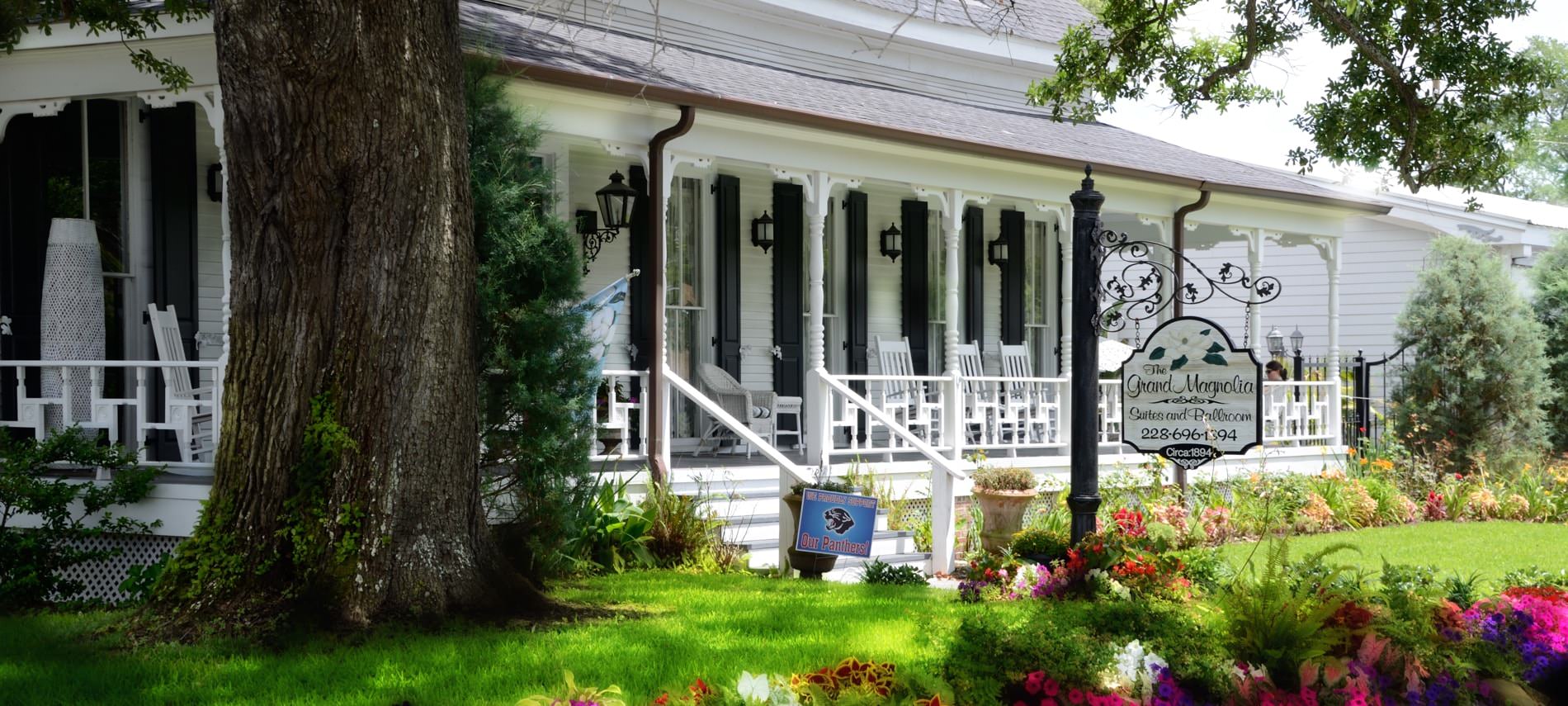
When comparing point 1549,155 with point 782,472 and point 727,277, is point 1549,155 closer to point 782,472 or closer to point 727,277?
point 727,277

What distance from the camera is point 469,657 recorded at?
20.5ft

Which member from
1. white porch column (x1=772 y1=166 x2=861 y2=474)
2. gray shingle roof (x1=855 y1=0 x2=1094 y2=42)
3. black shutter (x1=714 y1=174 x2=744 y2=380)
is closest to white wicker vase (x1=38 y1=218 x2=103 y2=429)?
white porch column (x1=772 y1=166 x2=861 y2=474)

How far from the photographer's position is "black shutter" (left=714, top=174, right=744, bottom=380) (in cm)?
1340

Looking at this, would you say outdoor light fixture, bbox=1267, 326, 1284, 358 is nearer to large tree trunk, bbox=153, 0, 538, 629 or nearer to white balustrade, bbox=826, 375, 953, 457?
white balustrade, bbox=826, 375, 953, 457

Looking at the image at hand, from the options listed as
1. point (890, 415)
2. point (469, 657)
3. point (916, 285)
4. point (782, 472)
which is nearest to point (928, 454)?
point (782, 472)

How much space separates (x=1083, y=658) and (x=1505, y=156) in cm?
900

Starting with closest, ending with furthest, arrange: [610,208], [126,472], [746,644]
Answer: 1. [746,644]
2. [126,472]
3. [610,208]

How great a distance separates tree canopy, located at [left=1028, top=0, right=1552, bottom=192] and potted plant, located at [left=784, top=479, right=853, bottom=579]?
5249mm

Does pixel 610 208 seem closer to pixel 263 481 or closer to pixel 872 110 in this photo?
pixel 872 110

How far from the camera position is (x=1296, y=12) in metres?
A: 12.5

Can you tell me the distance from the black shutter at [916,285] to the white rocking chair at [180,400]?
7.56m

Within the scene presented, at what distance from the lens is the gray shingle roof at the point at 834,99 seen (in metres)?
10.7

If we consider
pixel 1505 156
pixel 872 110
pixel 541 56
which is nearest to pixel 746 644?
pixel 541 56

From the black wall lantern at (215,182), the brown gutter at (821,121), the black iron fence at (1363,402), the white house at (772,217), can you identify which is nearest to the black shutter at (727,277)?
the white house at (772,217)
